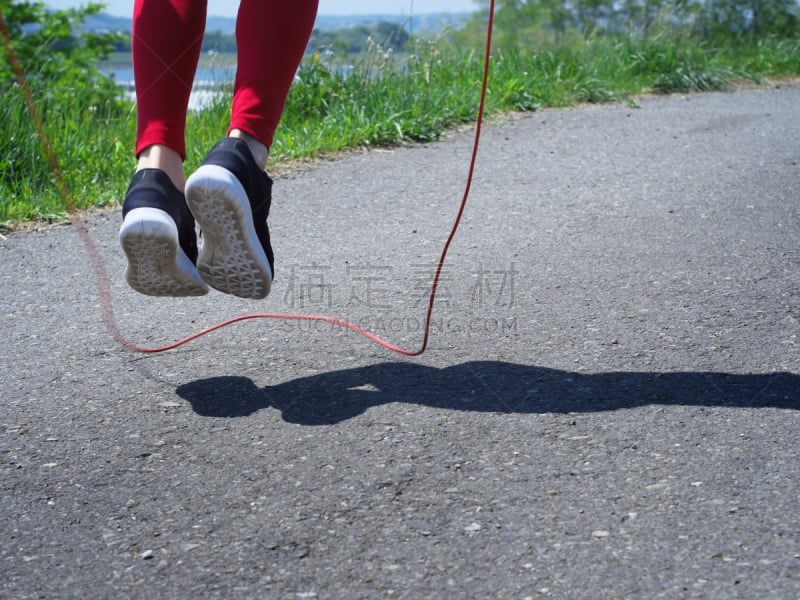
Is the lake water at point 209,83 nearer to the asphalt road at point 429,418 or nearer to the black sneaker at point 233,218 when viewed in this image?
the asphalt road at point 429,418

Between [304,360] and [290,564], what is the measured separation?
3.04 feet

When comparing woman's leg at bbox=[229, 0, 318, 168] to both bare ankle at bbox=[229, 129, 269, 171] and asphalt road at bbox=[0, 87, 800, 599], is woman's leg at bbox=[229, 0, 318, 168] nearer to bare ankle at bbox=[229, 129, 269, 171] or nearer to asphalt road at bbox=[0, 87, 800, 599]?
bare ankle at bbox=[229, 129, 269, 171]

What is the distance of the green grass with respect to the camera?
14.4 feet

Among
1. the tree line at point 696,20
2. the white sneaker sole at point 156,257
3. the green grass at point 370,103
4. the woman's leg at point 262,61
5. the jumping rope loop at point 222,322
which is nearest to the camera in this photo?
the white sneaker sole at point 156,257

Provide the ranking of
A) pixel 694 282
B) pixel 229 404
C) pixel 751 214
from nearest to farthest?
pixel 229 404 → pixel 694 282 → pixel 751 214

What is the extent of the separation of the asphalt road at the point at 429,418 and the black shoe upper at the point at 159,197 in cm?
39

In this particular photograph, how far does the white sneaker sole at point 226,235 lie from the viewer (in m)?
2.07

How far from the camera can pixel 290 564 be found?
1.55 m

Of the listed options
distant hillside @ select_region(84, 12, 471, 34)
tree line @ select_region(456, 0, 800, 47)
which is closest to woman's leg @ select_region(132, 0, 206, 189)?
distant hillside @ select_region(84, 12, 471, 34)

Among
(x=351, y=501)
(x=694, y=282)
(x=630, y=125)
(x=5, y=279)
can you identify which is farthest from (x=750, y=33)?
(x=351, y=501)

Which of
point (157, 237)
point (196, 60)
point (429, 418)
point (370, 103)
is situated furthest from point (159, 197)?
point (370, 103)

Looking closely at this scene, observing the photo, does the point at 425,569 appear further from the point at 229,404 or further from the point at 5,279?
the point at 5,279

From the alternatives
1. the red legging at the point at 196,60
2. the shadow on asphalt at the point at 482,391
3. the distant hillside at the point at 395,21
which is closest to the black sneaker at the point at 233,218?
the red legging at the point at 196,60

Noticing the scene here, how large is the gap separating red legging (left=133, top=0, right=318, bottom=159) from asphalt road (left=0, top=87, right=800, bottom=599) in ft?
2.01
